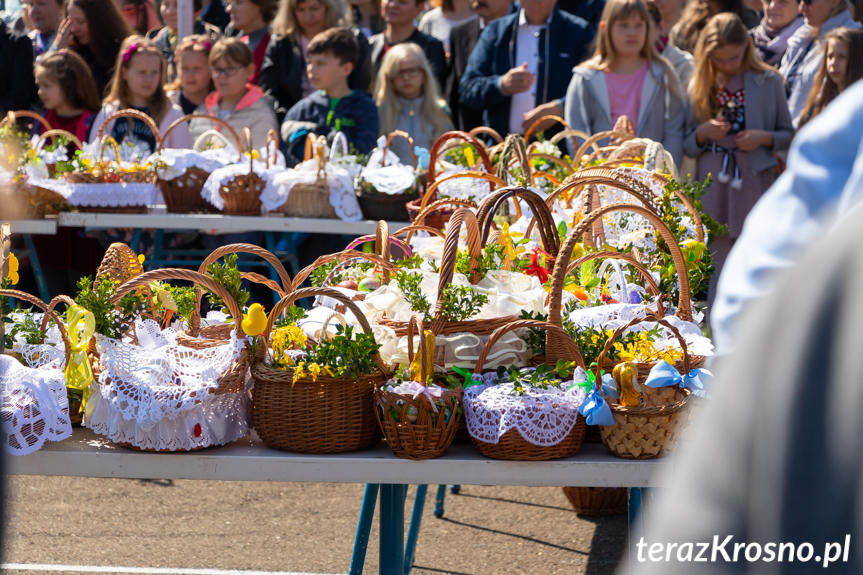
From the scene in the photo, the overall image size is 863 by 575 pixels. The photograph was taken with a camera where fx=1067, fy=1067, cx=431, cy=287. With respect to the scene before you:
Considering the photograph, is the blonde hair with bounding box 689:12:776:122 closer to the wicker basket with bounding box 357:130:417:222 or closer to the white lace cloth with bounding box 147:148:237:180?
the wicker basket with bounding box 357:130:417:222

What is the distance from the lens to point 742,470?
42 cm

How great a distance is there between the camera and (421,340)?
76.7 inches

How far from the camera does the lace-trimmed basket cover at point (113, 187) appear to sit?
4574 millimetres

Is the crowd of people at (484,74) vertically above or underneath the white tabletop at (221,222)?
above

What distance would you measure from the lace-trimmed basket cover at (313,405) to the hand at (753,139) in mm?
3403

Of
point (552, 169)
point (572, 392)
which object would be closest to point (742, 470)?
point (572, 392)

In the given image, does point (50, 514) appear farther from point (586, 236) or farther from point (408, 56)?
point (408, 56)

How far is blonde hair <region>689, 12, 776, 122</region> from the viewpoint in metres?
4.85

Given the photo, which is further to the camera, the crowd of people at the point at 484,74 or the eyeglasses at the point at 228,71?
the eyeglasses at the point at 228,71

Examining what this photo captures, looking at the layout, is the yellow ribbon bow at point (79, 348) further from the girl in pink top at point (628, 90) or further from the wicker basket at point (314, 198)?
the girl in pink top at point (628, 90)

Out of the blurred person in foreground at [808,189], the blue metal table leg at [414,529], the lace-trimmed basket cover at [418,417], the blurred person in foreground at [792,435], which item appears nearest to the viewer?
the blurred person in foreground at [792,435]

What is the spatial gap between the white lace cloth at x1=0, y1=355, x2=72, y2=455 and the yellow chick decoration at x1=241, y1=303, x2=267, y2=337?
39 cm

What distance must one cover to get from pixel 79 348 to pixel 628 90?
3.45 metres

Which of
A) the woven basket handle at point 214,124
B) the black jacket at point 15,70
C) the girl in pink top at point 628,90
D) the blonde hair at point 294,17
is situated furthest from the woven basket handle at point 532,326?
the black jacket at point 15,70
